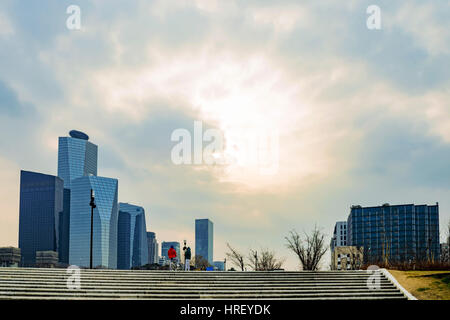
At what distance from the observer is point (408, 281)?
25.5 meters

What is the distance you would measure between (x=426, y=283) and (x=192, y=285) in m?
11.5

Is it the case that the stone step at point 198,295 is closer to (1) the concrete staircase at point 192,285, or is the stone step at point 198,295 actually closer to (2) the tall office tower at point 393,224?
(1) the concrete staircase at point 192,285

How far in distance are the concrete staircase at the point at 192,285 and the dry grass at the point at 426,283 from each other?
70 centimetres

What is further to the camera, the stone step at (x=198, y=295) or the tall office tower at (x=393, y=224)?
the tall office tower at (x=393, y=224)

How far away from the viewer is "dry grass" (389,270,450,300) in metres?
23.1

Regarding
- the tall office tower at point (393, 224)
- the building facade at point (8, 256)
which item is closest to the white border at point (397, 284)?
the building facade at point (8, 256)

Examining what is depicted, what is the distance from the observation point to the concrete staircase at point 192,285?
2322 cm

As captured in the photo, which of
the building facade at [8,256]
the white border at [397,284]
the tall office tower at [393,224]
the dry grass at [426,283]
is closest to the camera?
the dry grass at [426,283]

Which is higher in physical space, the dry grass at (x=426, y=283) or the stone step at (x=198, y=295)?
the dry grass at (x=426, y=283)

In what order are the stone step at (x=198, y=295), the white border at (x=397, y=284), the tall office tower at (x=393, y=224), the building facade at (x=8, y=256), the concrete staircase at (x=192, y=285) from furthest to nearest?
the tall office tower at (x=393, y=224) < the building facade at (x=8, y=256) < the white border at (x=397, y=284) < the concrete staircase at (x=192, y=285) < the stone step at (x=198, y=295)

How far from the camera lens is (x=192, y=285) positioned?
24.8m
